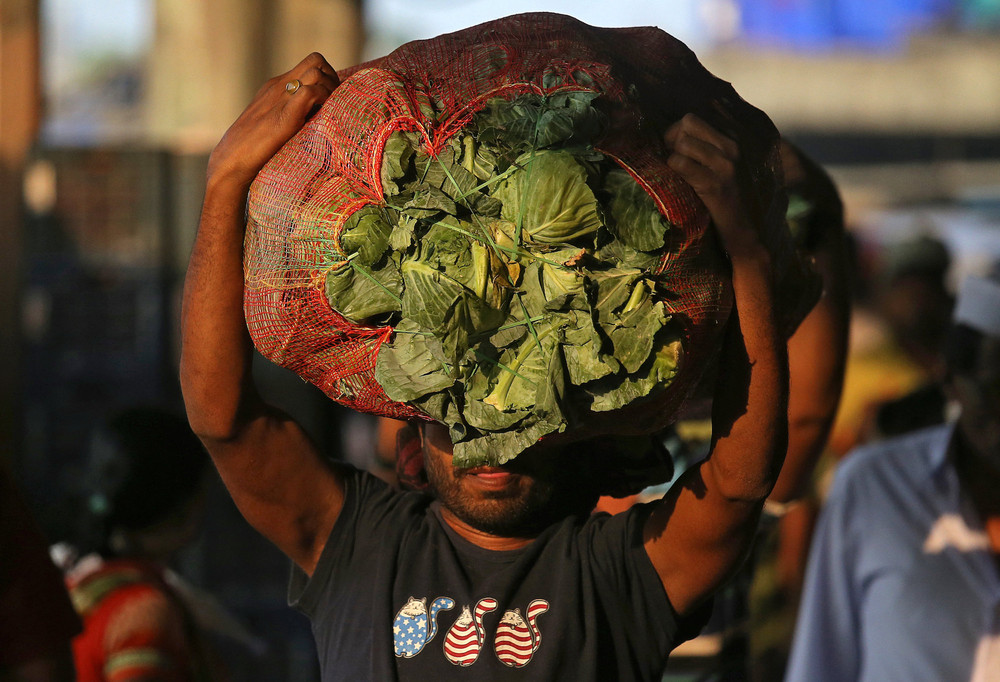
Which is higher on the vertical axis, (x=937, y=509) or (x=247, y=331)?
(x=247, y=331)

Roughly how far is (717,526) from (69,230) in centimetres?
513

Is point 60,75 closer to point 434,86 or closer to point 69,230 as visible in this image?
point 69,230

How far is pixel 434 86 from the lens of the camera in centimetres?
171

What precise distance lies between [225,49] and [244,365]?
534 cm

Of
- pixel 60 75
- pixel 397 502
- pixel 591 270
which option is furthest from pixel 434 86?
pixel 60 75

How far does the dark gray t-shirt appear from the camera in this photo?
1.85 m

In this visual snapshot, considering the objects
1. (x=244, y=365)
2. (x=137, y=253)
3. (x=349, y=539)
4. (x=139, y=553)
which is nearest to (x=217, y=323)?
(x=244, y=365)

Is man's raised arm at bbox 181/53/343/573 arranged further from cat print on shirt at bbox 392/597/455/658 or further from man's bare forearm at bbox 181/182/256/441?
cat print on shirt at bbox 392/597/455/658

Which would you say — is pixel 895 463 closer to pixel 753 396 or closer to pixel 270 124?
pixel 753 396

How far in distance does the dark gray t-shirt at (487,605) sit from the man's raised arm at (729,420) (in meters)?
0.08

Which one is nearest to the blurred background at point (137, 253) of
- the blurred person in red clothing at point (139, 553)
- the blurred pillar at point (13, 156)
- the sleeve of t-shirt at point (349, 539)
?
the blurred pillar at point (13, 156)

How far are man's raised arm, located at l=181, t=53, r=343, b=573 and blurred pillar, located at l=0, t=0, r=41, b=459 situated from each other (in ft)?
14.0

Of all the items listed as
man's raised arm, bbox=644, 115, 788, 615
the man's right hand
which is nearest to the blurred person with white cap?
man's raised arm, bbox=644, 115, 788, 615

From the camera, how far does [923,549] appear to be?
3.16 metres
